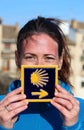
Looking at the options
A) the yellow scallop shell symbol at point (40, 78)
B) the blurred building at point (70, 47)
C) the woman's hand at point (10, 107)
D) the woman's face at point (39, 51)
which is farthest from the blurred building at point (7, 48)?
the woman's hand at point (10, 107)

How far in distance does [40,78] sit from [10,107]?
336 millimetres

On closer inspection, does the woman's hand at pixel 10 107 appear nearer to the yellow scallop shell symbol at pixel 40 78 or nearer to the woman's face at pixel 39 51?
the yellow scallop shell symbol at pixel 40 78

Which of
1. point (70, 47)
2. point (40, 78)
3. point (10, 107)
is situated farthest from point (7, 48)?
point (10, 107)

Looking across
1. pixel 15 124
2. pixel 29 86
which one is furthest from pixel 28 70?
pixel 15 124

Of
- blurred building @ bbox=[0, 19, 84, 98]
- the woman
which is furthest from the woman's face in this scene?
blurred building @ bbox=[0, 19, 84, 98]

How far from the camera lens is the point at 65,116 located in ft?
12.0

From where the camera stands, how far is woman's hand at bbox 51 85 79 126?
144 inches

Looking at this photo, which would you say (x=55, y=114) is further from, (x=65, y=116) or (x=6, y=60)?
(x=6, y=60)

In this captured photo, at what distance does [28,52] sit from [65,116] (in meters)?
0.60

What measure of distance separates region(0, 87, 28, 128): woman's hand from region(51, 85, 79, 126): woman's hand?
10.1 inches

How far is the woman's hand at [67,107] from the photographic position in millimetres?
3646

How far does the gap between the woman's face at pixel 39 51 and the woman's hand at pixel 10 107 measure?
1.13ft

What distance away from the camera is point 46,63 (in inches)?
153

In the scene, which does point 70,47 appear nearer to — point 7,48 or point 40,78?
point 7,48
